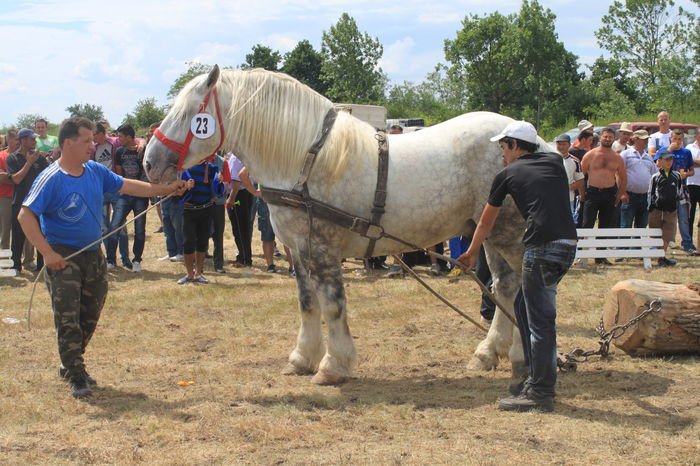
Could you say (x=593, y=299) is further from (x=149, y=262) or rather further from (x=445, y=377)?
(x=149, y=262)

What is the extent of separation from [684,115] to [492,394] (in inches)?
1465

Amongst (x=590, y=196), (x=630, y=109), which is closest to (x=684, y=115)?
(x=630, y=109)

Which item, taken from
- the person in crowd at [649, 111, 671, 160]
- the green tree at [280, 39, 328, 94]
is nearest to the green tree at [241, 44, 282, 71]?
the green tree at [280, 39, 328, 94]

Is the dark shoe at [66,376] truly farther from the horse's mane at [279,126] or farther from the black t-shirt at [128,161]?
the black t-shirt at [128,161]

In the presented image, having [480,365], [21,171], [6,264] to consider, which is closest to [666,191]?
[480,365]

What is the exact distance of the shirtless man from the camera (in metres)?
11.4

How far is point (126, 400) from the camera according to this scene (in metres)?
5.41

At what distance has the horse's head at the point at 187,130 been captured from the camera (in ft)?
18.0

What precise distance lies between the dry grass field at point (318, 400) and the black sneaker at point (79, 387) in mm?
111

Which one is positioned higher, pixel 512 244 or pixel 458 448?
pixel 512 244

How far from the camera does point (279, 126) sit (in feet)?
18.1

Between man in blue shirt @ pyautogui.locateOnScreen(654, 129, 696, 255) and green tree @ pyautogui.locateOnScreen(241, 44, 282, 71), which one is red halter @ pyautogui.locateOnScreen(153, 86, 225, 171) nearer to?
man in blue shirt @ pyautogui.locateOnScreen(654, 129, 696, 255)

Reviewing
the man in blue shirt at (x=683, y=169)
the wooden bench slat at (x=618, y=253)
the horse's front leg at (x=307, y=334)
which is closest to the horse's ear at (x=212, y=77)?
the horse's front leg at (x=307, y=334)

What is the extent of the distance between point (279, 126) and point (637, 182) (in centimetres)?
872
